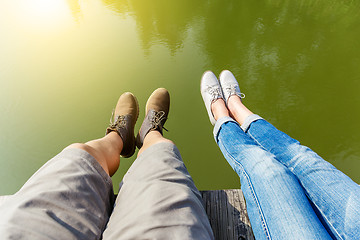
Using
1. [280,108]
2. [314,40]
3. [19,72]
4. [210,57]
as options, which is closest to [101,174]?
[280,108]

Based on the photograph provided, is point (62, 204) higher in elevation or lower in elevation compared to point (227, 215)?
higher

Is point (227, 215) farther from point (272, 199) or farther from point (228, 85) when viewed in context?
point (228, 85)

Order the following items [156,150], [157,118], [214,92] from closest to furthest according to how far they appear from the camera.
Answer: [156,150], [157,118], [214,92]

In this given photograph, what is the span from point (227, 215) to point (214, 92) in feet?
2.40

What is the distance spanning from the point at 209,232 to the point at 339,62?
1.59 m

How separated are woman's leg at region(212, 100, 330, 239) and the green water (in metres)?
0.41

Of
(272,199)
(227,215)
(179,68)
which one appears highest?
(179,68)

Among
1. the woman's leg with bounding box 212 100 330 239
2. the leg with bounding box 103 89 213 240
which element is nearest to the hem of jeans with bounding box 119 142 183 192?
the leg with bounding box 103 89 213 240

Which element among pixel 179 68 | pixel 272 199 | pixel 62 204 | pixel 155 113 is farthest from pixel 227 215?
pixel 179 68

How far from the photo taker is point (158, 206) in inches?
19.0

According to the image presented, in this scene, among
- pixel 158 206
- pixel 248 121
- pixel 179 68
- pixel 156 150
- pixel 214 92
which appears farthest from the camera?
pixel 179 68

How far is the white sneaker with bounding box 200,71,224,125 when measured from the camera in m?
1.25

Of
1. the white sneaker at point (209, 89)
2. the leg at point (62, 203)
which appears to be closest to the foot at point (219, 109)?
the white sneaker at point (209, 89)

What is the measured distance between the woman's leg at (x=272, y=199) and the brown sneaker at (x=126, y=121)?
1.74ft
